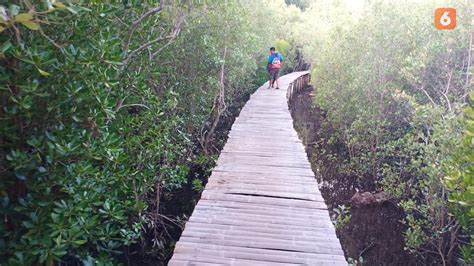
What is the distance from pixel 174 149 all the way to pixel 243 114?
2943 millimetres

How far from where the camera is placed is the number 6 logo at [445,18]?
6414 millimetres

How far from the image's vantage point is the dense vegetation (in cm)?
191

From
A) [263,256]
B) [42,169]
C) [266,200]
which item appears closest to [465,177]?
[266,200]

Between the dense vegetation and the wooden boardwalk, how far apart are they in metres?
0.58

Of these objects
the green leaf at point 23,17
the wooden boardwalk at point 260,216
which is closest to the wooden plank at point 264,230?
the wooden boardwalk at point 260,216

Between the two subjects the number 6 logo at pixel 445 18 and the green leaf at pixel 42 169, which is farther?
the number 6 logo at pixel 445 18

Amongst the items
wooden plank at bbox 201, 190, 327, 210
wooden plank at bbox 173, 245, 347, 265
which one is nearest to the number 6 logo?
wooden plank at bbox 201, 190, 327, 210

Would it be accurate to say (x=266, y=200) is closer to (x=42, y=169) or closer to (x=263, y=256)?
(x=263, y=256)

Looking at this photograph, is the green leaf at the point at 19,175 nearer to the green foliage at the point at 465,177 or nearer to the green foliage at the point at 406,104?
the green foliage at the point at 465,177

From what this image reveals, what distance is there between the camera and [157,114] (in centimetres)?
371

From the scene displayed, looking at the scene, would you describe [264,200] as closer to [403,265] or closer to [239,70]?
[403,265]

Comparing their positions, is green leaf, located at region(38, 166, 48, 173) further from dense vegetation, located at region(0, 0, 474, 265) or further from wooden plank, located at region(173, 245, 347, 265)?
wooden plank, located at region(173, 245, 347, 265)

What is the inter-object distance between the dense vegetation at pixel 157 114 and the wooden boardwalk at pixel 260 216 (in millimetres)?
580

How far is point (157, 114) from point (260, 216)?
1.33 meters
